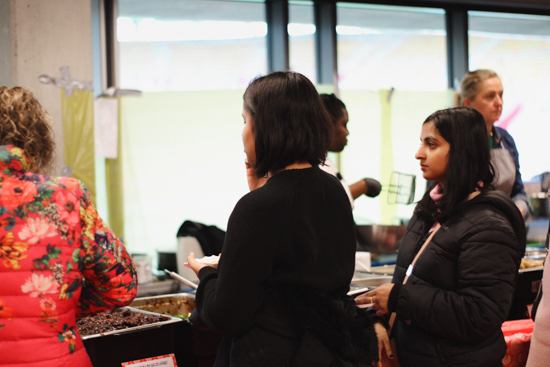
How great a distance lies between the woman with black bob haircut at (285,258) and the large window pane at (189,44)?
2.64 m

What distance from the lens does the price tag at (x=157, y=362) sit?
190cm

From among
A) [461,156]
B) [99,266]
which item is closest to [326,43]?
[461,156]

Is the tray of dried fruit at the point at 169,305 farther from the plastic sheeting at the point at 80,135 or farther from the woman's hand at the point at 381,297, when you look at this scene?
the plastic sheeting at the point at 80,135

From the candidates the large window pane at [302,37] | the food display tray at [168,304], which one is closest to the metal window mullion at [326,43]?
the large window pane at [302,37]

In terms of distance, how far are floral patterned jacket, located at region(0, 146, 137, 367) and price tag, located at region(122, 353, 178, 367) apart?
1.71ft

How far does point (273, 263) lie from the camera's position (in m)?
1.14

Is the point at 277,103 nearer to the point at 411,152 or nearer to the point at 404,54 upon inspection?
the point at 411,152

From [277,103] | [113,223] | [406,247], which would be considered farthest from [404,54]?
[277,103]

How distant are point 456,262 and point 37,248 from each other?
1.17 m

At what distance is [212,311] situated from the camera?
112 cm

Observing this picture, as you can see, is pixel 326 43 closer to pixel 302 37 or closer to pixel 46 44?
pixel 302 37

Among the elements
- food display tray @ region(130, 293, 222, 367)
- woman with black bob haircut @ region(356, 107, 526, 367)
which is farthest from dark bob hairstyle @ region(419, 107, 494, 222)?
food display tray @ region(130, 293, 222, 367)

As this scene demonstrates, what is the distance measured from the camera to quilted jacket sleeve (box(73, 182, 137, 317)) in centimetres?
140

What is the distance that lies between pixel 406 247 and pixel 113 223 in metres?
2.17
